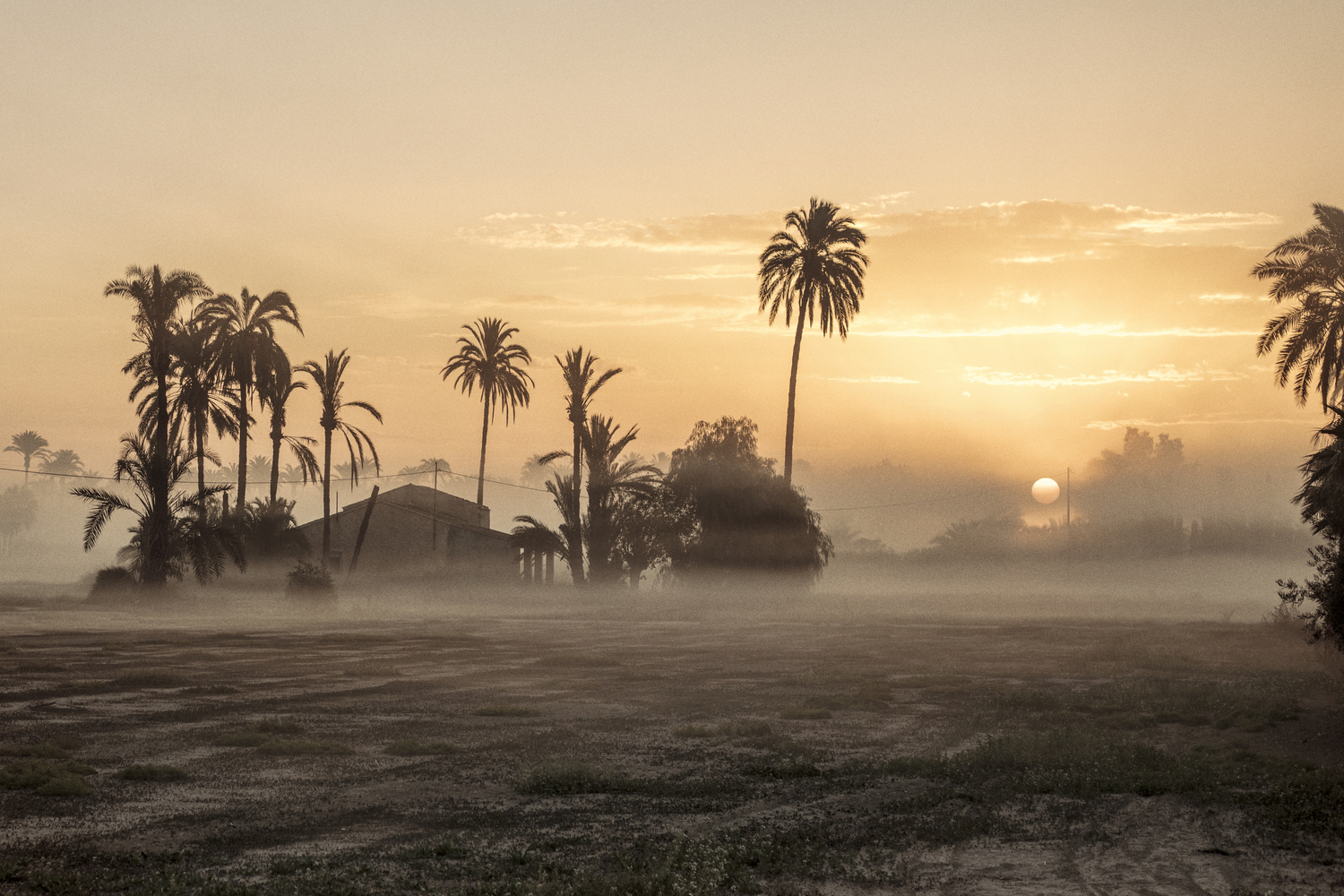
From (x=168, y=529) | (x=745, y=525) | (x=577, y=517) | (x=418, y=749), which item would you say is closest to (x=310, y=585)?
(x=168, y=529)

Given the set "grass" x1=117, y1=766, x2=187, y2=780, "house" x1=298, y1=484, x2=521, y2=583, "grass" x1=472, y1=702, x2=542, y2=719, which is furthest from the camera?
"house" x1=298, y1=484, x2=521, y2=583

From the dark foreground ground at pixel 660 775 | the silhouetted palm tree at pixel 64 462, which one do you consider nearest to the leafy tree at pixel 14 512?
the silhouetted palm tree at pixel 64 462

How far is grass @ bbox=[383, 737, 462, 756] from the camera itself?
14.5 metres

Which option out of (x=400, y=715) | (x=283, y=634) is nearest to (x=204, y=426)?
(x=283, y=634)

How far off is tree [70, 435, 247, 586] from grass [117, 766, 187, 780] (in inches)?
1336

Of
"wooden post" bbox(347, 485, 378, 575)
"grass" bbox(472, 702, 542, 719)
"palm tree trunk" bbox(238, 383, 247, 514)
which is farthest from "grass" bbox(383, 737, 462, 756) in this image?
"wooden post" bbox(347, 485, 378, 575)

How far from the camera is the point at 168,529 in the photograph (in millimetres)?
45156

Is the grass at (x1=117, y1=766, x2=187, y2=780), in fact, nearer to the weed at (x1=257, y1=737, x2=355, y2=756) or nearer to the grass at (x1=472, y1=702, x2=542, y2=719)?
the weed at (x1=257, y1=737, x2=355, y2=756)

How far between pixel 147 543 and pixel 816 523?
→ 32.5 m

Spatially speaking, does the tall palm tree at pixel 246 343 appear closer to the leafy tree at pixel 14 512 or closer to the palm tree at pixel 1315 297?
the palm tree at pixel 1315 297

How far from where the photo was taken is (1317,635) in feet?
65.0

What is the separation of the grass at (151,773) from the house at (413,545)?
48973 mm

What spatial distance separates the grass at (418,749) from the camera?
14.5m

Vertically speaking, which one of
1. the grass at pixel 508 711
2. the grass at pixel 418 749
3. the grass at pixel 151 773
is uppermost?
the grass at pixel 151 773
